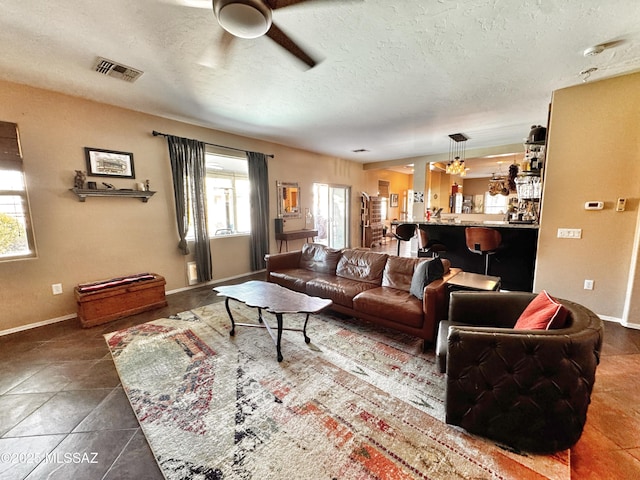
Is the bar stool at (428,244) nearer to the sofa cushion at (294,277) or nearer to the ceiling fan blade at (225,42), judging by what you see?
the sofa cushion at (294,277)

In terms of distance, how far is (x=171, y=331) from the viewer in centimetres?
289

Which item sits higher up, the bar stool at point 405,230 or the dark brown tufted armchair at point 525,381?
the bar stool at point 405,230

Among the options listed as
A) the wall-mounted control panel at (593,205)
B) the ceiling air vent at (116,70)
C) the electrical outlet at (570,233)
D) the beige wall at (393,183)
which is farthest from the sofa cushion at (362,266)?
the beige wall at (393,183)

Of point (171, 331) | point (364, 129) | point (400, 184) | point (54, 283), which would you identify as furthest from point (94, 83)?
point (400, 184)

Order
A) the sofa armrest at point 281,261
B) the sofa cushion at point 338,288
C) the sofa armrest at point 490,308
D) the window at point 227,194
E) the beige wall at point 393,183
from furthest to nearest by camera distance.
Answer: the beige wall at point 393,183, the window at point 227,194, the sofa armrest at point 281,261, the sofa cushion at point 338,288, the sofa armrest at point 490,308

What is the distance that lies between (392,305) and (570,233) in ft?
8.31

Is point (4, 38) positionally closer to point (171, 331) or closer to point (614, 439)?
point (171, 331)

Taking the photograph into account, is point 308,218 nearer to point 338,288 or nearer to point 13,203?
point 338,288

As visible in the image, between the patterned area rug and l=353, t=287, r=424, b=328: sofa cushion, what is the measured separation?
276 mm

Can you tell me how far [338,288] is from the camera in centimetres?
307

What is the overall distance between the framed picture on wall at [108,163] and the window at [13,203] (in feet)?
2.01

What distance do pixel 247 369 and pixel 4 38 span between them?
338 cm

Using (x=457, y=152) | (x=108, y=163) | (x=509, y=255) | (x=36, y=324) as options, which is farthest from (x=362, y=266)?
(x=457, y=152)

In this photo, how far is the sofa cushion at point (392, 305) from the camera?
2.42 m
